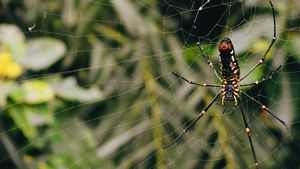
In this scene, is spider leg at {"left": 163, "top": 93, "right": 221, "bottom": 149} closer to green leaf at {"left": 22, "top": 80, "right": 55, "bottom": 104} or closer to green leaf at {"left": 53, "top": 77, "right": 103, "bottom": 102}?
green leaf at {"left": 53, "top": 77, "right": 103, "bottom": 102}

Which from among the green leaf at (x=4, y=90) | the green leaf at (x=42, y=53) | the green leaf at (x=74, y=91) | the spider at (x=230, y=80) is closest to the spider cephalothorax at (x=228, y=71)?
the spider at (x=230, y=80)

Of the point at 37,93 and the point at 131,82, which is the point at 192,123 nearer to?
the point at 131,82

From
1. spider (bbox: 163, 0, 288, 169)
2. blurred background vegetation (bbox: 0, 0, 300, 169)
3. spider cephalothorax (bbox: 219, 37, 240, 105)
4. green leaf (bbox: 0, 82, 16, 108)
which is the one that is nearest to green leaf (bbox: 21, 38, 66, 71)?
blurred background vegetation (bbox: 0, 0, 300, 169)

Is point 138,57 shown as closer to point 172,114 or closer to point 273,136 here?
point 172,114

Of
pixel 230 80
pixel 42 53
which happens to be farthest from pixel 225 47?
pixel 42 53

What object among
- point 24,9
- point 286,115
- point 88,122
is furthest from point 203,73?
point 24,9

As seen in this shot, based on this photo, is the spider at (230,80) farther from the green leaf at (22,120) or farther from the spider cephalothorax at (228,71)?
the green leaf at (22,120)
